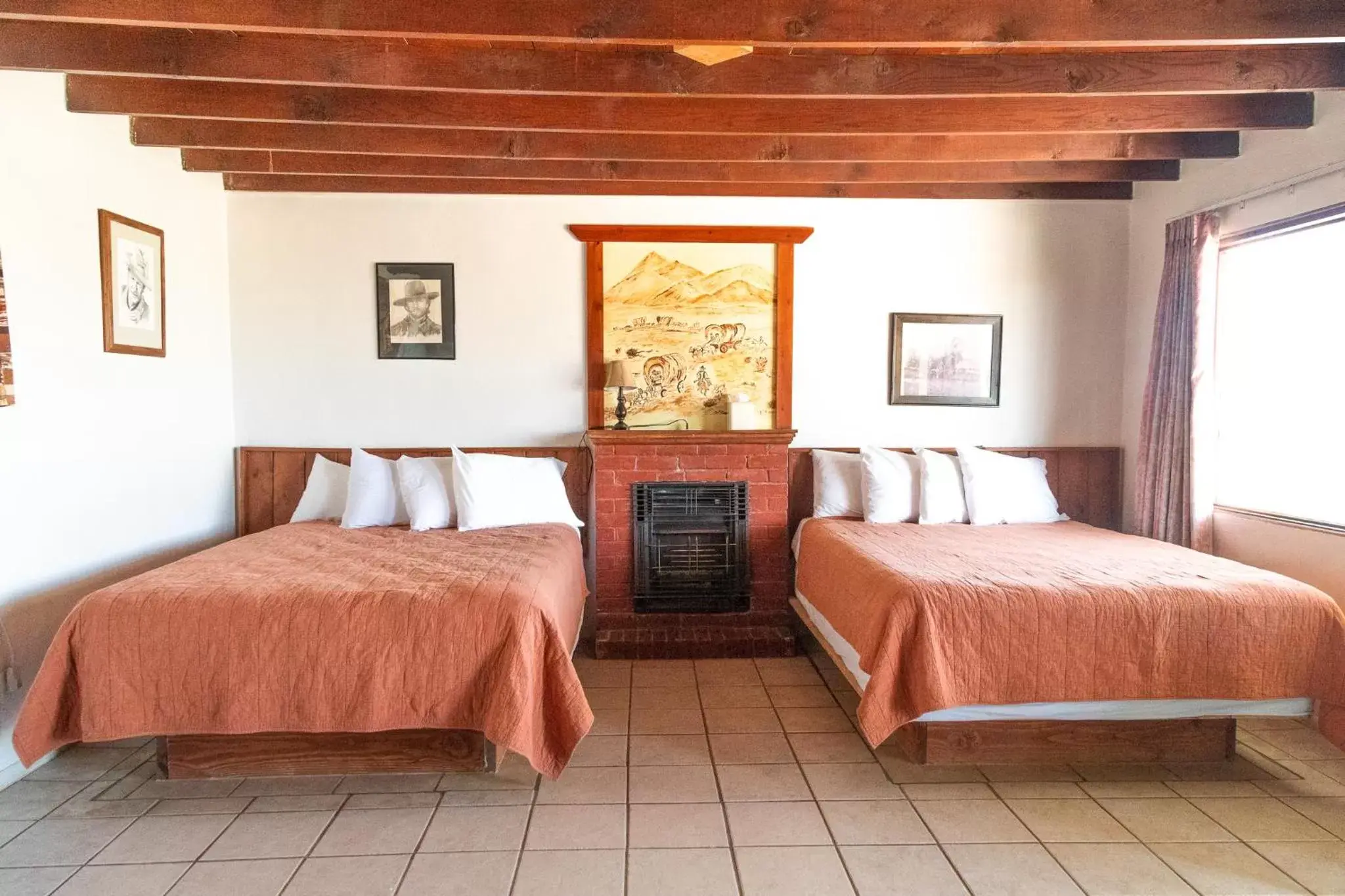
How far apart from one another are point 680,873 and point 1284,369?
328cm

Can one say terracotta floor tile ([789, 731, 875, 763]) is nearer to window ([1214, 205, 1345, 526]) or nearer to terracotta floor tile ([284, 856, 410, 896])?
terracotta floor tile ([284, 856, 410, 896])

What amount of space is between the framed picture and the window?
4846 millimetres

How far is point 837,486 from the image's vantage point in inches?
154

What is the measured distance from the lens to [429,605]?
2260 millimetres

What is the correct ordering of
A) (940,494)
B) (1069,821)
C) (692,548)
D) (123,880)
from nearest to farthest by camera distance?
(123,880) < (1069,821) < (940,494) < (692,548)

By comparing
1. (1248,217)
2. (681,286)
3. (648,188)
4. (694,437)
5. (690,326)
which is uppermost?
(648,188)

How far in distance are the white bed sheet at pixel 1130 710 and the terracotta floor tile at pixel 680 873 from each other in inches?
32.9

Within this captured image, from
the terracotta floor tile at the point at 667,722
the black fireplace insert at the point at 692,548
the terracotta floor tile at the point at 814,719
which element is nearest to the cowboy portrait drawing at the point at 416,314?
the black fireplace insert at the point at 692,548

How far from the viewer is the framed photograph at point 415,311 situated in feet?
13.0

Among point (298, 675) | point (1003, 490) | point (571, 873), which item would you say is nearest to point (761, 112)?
point (1003, 490)

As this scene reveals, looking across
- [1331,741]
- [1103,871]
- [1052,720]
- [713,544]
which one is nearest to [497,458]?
[713,544]

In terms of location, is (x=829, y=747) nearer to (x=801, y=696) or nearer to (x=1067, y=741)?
(x=801, y=696)

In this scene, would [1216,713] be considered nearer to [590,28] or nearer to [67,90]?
[590,28]

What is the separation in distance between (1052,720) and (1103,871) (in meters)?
0.58
